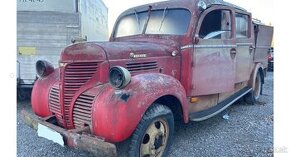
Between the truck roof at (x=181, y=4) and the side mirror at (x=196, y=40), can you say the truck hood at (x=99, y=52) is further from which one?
the truck roof at (x=181, y=4)

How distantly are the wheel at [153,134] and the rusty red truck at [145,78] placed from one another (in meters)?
0.01

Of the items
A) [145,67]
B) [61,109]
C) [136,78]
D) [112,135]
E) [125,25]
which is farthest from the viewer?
[125,25]

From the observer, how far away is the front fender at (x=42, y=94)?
3590 mm

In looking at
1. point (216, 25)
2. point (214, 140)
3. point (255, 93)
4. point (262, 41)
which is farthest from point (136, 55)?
point (255, 93)

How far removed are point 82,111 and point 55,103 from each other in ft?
2.02

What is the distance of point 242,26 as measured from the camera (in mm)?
5270

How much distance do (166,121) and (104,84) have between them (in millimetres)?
866

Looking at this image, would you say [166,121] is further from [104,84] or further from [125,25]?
[125,25]

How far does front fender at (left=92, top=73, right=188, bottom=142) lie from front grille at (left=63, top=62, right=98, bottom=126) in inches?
11.3

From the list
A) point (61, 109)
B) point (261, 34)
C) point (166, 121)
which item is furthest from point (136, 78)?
point (261, 34)

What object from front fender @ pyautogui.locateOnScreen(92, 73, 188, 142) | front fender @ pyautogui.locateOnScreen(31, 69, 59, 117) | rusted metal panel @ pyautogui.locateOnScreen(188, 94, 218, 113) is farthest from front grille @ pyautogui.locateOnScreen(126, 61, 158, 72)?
front fender @ pyautogui.locateOnScreen(31, 69, 59, 117)

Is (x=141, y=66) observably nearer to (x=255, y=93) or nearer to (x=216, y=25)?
(x=216, y=25)

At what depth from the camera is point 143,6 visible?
4.66 metres

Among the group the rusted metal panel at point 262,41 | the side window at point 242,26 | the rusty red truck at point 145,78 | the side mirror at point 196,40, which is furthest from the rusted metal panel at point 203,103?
the rusted metal panel at point 262,41
